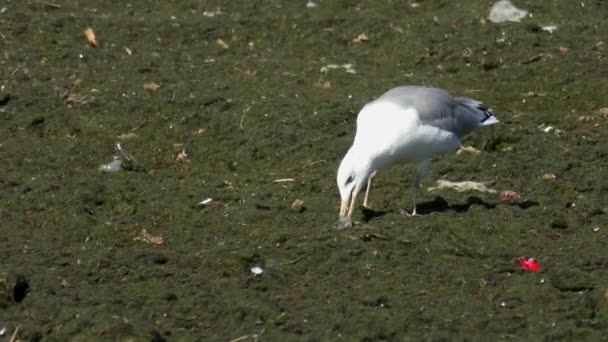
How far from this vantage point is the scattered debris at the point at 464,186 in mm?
10141

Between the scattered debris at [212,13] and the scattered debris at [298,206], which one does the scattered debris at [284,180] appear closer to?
the scattered debris at [298,206]

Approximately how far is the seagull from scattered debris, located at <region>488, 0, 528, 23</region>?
5.15 meters

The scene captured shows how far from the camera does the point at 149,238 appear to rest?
360 inches

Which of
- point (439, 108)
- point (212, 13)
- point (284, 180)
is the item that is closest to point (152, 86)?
point (284, 180)

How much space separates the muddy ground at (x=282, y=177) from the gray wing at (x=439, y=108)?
49 centimetres

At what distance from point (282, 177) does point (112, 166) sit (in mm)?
1365

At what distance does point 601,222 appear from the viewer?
937 centimetres

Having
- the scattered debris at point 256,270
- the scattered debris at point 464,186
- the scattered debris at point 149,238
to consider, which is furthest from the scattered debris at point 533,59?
the scattered debris at point 256,270

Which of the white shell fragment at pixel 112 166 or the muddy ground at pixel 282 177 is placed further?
the white shell fragment at pixel 112 166

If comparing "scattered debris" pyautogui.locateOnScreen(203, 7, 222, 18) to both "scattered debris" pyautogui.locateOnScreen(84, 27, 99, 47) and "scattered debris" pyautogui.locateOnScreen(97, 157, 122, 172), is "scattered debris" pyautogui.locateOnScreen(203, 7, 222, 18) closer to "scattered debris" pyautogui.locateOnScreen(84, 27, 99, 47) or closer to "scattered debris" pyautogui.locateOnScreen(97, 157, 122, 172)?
"scattered debris" pyautogui.locateOnScreen(84, 27, 99, 47)

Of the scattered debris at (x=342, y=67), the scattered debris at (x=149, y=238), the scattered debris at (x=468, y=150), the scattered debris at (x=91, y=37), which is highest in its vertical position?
the scattered debris at (x=149, y=238)

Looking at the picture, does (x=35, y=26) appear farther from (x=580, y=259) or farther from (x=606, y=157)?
(x=580, y=259)

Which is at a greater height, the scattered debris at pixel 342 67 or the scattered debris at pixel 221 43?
the scattered debris at pixel 342 67

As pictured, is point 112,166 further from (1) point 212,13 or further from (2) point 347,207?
(1) point 212,13
